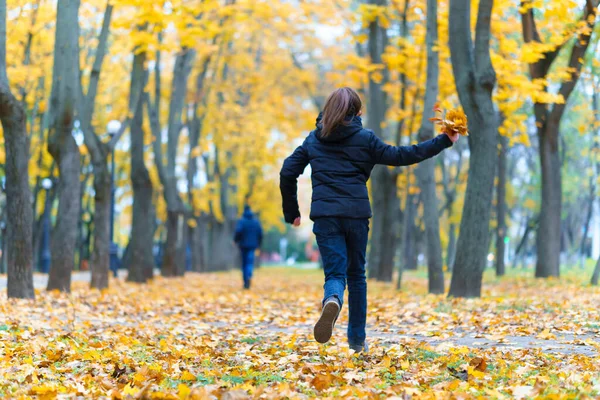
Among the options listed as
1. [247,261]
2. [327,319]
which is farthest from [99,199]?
[327,319]

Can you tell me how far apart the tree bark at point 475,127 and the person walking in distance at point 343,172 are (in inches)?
268

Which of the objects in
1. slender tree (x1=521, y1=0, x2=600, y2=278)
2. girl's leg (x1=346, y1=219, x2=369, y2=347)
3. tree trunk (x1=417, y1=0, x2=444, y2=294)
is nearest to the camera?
girl's leg (x1=346, y1=219, x2=369, y2=347)

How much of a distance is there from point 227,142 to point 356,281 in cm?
2826

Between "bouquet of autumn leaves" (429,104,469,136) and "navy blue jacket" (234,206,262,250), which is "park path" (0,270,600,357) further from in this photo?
"navy blue jacket" (234,206,262,250)

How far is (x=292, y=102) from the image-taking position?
34094 millimetres

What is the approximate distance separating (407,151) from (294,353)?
1910mm

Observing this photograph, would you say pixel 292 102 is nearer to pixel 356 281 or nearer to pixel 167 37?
pixel 167 37

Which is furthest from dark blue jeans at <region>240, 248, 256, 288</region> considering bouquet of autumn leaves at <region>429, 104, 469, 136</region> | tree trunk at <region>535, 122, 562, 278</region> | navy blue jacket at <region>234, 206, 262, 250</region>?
bouquet of autumn leaves at <region>429, 104, 469, 136</region>

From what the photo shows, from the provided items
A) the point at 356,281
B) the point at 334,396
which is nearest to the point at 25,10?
the point at 356,281

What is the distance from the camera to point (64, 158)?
14828 millimetres

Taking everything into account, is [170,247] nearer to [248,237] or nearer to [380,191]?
[380,191]

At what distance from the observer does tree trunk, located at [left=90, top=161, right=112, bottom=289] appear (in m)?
17.3

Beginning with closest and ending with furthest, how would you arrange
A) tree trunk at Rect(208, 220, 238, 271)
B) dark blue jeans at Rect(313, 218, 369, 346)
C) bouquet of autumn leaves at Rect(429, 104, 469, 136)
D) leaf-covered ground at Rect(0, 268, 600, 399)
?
1. leaf-covered ground at Rect(0, 268, 600, 399)
2. bouquet of autumn leaves at Rect(429, 104, 469, 136)
3. dark blue jeans at Rect(313, 218, 369, 346)
4. tree trunk at Rect(208, 220, 238, 271)

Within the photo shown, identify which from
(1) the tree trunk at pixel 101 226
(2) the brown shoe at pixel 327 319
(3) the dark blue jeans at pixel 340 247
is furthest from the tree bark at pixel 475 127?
(2) the brown shoe at pixel 327 319
